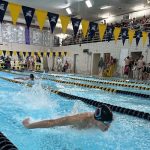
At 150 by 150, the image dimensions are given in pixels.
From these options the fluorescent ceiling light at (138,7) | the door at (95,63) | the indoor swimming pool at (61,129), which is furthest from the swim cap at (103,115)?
the door at (95,63)

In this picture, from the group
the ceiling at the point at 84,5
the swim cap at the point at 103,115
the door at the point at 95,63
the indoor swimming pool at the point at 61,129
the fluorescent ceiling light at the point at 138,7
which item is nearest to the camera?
the swim cap at the point at 103,115

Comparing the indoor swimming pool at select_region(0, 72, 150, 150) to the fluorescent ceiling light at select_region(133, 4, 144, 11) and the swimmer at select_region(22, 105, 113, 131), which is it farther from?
the fluorescent ceiling light at select_region(133, 4, 144, 11)

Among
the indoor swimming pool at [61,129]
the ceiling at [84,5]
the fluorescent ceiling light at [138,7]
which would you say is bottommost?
the indoor swimming pool at [61,129]

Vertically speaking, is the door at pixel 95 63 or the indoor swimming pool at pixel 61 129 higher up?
the door at pixel 95 63

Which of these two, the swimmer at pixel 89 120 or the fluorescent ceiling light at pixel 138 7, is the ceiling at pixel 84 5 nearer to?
the fluorescent ceiling light at pixel 138 7

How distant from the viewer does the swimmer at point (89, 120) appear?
9.17 ft

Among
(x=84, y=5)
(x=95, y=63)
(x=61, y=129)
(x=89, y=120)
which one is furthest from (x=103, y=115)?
(x=95, y=63)

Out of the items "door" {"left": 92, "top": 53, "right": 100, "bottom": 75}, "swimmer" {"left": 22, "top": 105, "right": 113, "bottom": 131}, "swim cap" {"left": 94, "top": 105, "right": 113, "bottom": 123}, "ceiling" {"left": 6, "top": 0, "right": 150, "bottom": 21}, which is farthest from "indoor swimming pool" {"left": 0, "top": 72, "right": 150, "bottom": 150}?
"door" {"left": 92, "top": 53, "right": 100, "bottom": 75}

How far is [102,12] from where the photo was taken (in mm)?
19531

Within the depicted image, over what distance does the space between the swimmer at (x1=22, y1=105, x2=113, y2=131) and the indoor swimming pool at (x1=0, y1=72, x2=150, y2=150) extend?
0.18 meters

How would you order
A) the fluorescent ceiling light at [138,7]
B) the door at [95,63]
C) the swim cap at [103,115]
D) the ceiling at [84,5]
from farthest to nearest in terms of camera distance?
the door at [95,63], the fluorescent ceiling light at [138,7], the ceiling at [84,5], the swim cap at [103,115]

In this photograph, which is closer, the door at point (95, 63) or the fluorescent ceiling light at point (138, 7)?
the fluorescent ceiling light at point (138, 7)

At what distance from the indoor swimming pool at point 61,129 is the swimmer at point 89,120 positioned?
18cm

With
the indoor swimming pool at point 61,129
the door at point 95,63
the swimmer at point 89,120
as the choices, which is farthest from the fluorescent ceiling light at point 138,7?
the swimmer at point 89,120
